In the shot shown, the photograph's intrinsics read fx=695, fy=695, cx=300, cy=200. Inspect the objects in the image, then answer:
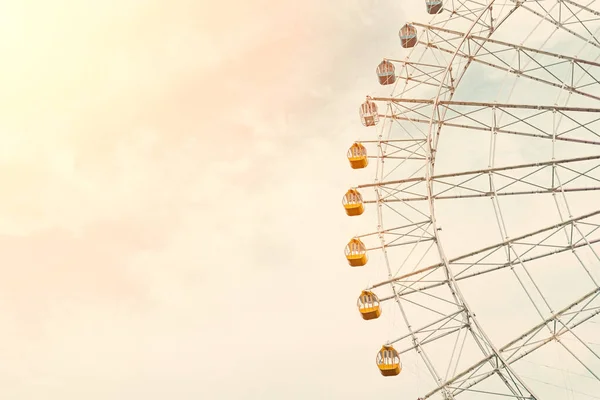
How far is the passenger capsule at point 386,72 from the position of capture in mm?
32191

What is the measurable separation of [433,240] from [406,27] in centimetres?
1150

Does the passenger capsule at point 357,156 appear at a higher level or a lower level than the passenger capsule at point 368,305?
higher

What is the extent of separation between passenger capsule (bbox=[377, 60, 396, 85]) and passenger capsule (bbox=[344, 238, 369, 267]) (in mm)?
9159

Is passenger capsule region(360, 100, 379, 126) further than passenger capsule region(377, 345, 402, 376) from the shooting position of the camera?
Yes

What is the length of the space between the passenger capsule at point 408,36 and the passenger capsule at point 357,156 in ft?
18.4

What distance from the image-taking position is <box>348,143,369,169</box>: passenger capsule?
28.3 metres

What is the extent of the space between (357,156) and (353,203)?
7.10ft

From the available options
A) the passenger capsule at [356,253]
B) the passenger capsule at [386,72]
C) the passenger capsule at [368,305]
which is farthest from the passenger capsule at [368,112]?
the passenger capsule at [368,305]

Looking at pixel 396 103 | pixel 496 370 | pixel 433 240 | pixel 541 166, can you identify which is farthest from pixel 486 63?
pixel 496 370

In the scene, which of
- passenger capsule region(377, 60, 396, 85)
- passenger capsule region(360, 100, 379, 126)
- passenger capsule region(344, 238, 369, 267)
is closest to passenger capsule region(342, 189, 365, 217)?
passenger capsule region(344, 238, 369, 267)

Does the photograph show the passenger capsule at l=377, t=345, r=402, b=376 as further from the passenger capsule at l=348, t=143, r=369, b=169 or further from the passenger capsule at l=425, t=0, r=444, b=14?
the passenger capsule at l=425, t=0, r=444, b=14

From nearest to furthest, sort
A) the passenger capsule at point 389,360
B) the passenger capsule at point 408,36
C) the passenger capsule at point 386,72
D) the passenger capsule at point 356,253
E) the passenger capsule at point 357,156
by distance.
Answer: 1. the passenger capsule at point 389,360
2. the passenger capsule at point 356,253
3. the passenger capsule at point 357,156
4. the passenger capsule at point 408,36
5. the passenger capsule at point 386,72

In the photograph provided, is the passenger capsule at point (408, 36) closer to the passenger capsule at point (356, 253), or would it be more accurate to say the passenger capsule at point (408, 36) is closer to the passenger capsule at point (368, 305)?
the passenger capsule at point (356, 253)

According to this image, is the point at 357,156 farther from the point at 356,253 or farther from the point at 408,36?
the point at 408,36
